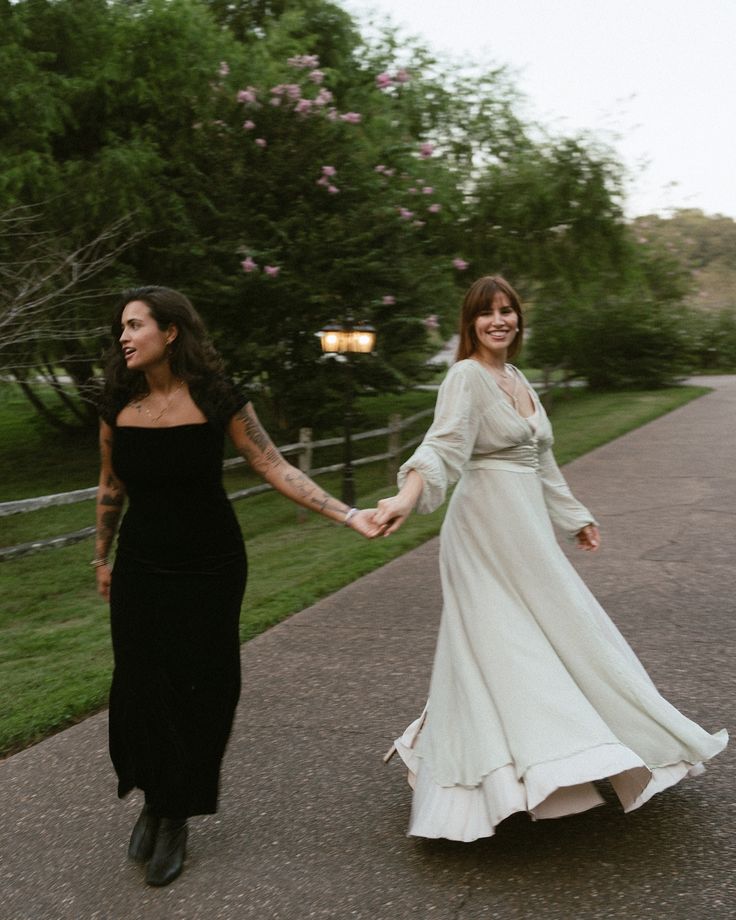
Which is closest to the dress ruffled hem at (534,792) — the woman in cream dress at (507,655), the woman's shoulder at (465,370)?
the woman in cream dress at (507,655)

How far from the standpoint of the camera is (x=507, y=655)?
3.24 metres

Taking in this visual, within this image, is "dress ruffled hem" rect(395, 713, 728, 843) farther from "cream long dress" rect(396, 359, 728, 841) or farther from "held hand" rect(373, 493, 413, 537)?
"held hand" rect(373, 493, 413, 537)

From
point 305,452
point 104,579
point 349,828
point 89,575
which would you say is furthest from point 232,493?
point 349,828

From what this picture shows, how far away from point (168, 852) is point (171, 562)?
0.93m

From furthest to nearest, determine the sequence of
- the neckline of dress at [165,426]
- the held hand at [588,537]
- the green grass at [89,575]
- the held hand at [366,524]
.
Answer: the green grass at [89,575] < the held hand at [588,537] < the held hand at [366,524] < the neckline of dress at [165,426]

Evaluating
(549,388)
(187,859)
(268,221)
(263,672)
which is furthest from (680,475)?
(549,388)

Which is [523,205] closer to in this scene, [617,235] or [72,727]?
[617,235]

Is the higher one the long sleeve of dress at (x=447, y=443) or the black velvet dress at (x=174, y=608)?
the long sleeve of dress at (x=447, y=443)

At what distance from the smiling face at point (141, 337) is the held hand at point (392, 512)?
0.86 m

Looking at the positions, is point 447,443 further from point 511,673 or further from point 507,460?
point 511,673

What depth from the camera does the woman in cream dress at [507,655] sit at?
3072 mm

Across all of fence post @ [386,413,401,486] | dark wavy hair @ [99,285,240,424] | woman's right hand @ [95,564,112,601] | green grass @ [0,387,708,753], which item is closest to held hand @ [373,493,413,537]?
Result: dark wavy hair @ [99,285,240,424]

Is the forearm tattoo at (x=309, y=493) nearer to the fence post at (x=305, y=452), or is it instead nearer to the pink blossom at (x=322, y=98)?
the fence post at (x=305, y=452)

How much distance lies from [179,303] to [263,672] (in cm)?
260
